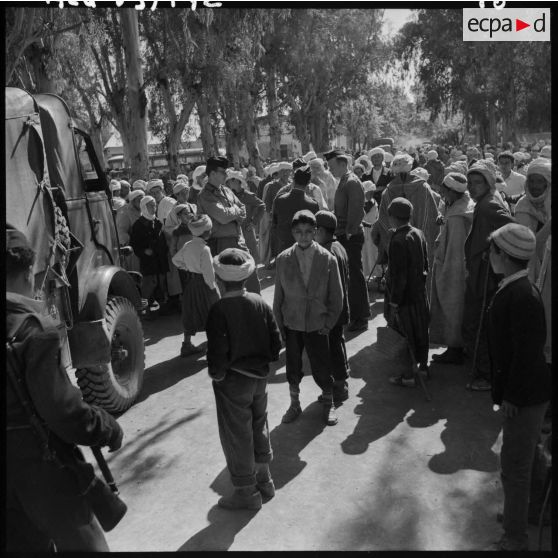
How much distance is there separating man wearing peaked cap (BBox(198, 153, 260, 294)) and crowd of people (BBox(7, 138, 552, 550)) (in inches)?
0.6

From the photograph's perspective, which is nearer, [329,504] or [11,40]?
[329,504]

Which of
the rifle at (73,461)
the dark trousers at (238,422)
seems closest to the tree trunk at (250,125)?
the dark trousers at (238,422)

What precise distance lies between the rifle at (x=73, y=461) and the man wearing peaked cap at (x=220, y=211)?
4.38m

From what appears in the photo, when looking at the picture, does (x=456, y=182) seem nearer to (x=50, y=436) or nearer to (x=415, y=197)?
(x=415, y=197)

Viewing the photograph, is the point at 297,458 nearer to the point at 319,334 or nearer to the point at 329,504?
the point at 329,504

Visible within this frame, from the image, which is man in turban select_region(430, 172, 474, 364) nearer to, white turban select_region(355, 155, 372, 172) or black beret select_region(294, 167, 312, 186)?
black beret select_region(294, 167, 312, 186)

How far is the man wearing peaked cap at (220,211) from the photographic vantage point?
7195 mm

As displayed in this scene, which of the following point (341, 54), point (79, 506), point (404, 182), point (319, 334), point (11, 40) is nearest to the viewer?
point (79, 506)

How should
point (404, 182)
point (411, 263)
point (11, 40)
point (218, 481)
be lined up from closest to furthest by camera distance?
point (218, 481)
point (411, 263)
point (404, 182)
point (11, 40)

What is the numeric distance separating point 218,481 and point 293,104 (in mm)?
30984

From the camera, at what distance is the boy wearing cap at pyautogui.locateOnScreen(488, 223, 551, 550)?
324 cm

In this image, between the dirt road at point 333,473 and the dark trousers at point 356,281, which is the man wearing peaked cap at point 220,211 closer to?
the dark trousers at point 356,281

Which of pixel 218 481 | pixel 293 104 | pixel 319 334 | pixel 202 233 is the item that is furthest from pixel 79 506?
pixel 293 104

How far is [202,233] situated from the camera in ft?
21.6
